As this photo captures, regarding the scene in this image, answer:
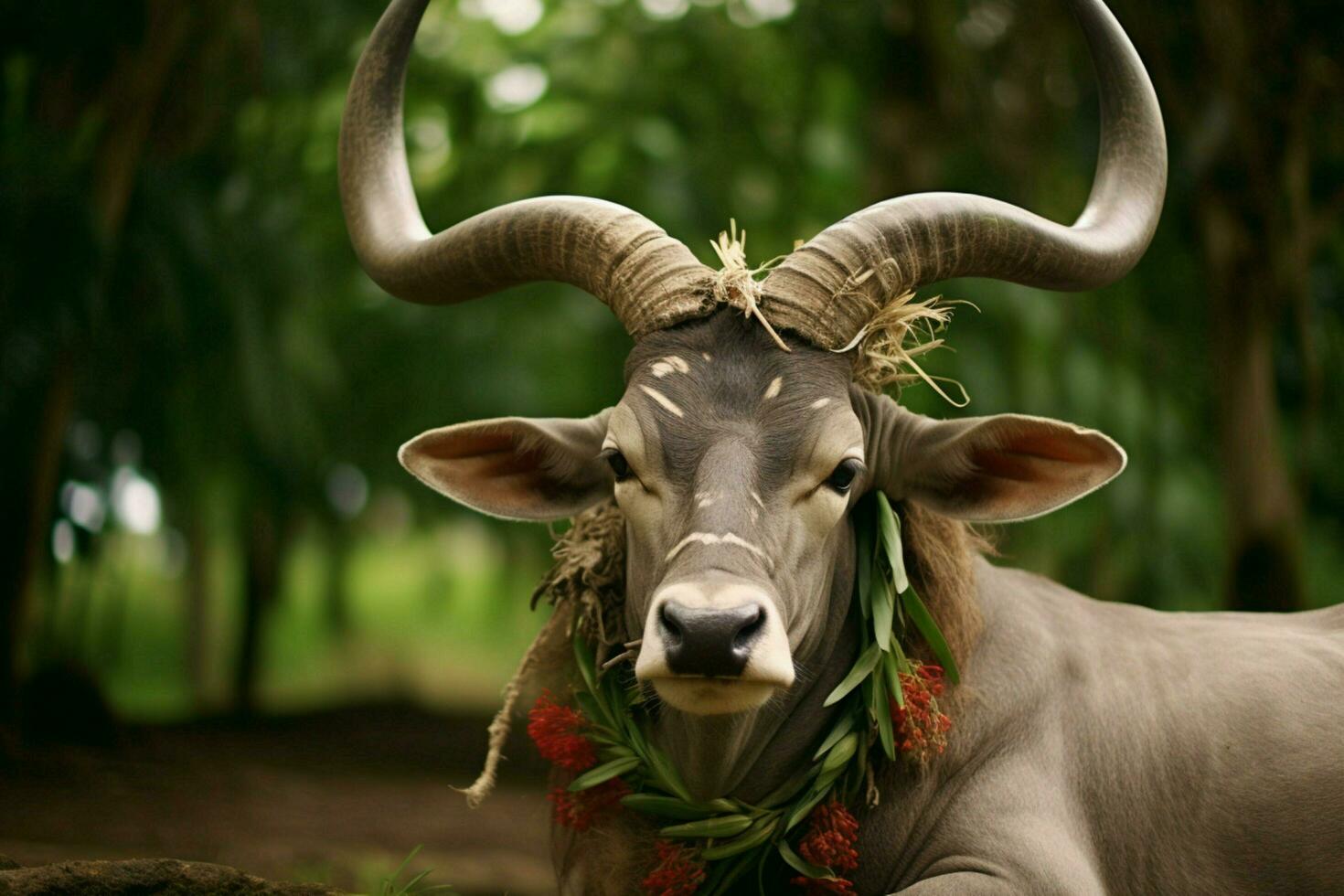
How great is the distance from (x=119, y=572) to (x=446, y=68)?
542 centimetres

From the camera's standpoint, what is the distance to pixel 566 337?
537 inches

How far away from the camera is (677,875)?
4543mm

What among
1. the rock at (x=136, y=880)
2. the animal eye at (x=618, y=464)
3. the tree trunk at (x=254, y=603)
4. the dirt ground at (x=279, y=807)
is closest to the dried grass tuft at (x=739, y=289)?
the animal eye at (x=618, y=464)

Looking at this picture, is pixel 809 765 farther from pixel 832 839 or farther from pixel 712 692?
pixel 712 692

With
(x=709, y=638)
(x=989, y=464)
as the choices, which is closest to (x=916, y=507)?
(x=989, y=464)

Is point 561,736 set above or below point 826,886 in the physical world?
above

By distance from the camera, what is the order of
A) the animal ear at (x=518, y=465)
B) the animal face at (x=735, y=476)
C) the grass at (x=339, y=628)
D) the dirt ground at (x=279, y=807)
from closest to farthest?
1. the animal face at (x=735, y=476)
2. the animal ear at (x=518, y=465)
3. the dirt ground at (x=279, y=807)
4. the grass at (x=339, y=628)

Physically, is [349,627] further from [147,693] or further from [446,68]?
[446,68]

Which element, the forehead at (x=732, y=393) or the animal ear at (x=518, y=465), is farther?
the animal ear at (x=518, y=465)

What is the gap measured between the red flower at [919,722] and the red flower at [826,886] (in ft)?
1.51

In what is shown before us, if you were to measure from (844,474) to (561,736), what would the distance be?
141cm

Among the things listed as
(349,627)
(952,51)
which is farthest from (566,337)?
(349,627)

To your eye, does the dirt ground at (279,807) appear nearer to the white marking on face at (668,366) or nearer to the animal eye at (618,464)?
the animal eye at (618,464)

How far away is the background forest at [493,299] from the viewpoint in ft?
31.2
